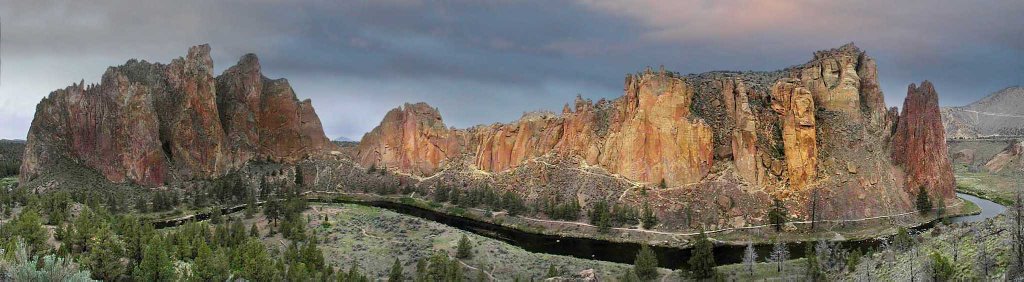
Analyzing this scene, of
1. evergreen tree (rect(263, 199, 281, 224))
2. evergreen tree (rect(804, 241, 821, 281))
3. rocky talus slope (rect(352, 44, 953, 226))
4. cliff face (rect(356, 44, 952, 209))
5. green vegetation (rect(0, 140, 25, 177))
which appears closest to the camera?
evergreen tree (rect(804, 241, 821, 281))

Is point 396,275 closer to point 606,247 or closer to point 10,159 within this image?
point 606,247

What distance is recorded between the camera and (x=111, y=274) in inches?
2103

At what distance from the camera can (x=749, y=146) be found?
10425cm

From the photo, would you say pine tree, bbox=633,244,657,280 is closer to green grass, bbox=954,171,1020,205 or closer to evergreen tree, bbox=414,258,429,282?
evergreen tree, bbox=414,258,429,282

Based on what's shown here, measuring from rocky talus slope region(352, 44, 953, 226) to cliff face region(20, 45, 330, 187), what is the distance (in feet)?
229

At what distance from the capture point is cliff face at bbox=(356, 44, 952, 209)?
102 meters

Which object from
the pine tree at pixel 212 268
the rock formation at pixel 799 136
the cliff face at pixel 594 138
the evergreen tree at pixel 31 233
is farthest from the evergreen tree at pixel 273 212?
the rock formation at pixel 799 136

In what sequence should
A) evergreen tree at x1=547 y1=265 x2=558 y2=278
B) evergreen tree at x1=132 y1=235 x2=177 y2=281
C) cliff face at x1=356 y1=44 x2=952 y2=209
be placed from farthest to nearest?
1. cliff face at x1=356 y1=44 x2=952 y2=209
2. evergreen tree at x1=547 y1=265 x2=558 y2=278
3. evergreen tree at x1=132 y1=235 x2=177 y2=281

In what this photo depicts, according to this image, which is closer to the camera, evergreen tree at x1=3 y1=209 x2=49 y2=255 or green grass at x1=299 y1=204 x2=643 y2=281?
evergreen tree at x1=3 y1=209 x2=49 y2=255

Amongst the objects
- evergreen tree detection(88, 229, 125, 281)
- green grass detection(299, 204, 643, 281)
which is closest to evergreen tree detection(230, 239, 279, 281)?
evergreen tree detection(88, 229, 125, 281)

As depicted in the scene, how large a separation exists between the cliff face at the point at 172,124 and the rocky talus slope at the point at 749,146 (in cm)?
6983

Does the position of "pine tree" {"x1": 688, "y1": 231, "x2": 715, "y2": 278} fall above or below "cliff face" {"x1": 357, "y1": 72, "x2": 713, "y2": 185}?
below

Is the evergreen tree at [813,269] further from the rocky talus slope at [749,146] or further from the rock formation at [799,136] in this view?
the rock formation at [799,136]

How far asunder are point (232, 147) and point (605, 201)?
96.6 m
